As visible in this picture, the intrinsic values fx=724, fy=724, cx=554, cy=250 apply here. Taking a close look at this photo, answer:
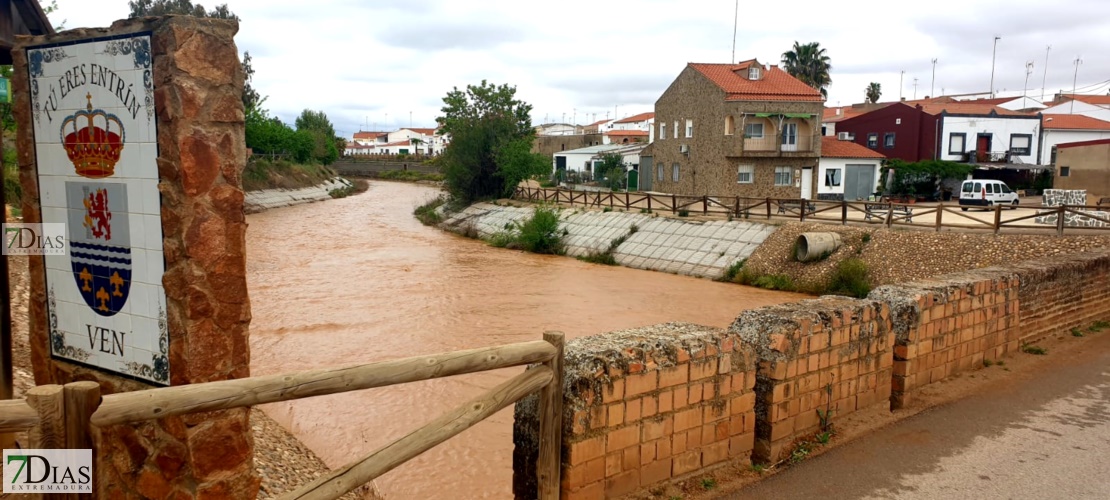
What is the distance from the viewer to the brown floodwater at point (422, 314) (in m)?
8.12

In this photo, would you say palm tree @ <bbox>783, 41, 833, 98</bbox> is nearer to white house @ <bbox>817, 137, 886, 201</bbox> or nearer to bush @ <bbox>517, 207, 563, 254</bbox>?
white house @ <bbox>817, 137, 886, 201</bbox>

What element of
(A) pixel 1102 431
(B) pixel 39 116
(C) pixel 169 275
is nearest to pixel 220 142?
(C) pixel 169 275

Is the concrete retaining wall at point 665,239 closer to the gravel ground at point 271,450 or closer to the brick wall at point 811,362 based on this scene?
the brick wall at point 811,362

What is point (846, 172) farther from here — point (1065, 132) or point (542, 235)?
point (542, 235)

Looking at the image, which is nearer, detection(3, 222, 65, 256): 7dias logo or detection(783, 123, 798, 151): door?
detection(3, 222, 65, 256): 7dias logo

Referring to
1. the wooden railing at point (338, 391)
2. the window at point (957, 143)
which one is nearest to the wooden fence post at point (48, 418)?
the wooden railing at point (338, 391)

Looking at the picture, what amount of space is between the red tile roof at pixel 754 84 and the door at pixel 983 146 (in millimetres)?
12370

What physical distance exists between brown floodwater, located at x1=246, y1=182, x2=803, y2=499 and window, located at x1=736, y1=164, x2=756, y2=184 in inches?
569

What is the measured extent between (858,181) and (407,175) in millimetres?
50859

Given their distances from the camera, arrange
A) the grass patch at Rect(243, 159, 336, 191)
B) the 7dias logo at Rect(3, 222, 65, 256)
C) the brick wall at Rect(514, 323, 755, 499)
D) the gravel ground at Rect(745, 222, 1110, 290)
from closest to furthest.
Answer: the 7dias logo at Rect(3, 222, 65, 256) < the brick wall at Rect(514, 323, 755, 499) < the gravel ground at Rect(745, 222, 1110, 290) < the grass patch at Rect(243, 159, 336, 191)

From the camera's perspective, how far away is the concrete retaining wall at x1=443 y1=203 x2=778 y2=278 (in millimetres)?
21578

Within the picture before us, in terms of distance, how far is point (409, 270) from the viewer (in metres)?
22.0

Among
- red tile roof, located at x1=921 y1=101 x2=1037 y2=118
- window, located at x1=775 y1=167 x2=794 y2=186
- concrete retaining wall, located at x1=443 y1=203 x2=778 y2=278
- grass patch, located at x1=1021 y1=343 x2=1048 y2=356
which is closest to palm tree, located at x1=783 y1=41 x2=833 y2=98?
red tile roof, located at x1=921 y1=101 x2=1037 y2=118

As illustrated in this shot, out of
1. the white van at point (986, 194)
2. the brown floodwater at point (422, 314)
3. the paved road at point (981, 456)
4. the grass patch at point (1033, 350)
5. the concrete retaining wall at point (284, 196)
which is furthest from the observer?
the concrete retaining wall at point (284, 196)
